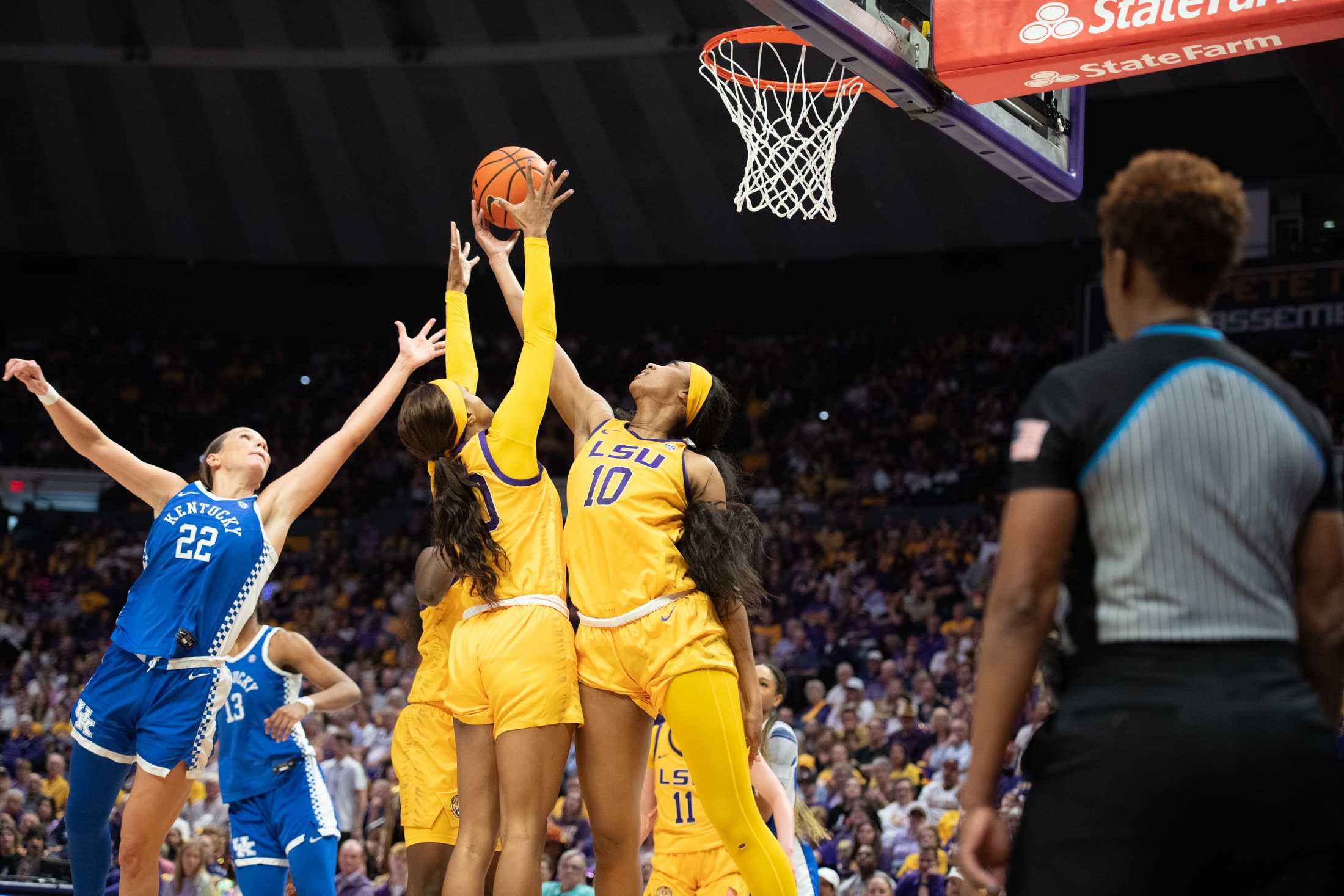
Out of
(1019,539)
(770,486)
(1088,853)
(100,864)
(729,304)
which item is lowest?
(100,864)

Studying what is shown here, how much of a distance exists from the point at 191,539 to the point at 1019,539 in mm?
3955

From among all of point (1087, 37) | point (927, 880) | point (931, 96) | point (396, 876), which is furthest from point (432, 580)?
point (927, 880)

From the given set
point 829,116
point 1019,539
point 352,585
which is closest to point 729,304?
point 352,585

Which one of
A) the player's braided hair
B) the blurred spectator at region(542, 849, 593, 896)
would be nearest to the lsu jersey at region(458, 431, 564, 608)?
the player's braided hair

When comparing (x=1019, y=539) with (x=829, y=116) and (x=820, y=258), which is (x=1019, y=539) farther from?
(x=820, y=258)

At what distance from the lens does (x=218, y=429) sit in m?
24.1

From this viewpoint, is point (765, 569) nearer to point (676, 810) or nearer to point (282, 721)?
point (676, 810)

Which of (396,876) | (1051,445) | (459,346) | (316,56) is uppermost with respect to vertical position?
(316,56)

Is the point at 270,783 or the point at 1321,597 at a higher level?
the point at 1321,597

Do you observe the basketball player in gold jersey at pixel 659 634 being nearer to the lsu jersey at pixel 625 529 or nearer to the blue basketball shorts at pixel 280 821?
the lsu jersey at pixel 625 529

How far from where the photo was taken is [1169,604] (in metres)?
2.30

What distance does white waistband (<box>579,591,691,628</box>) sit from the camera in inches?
185

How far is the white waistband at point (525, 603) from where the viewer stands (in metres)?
4.75

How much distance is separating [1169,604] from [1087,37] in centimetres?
397
